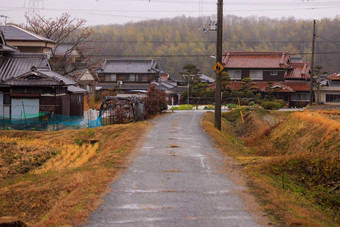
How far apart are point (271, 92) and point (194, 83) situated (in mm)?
11548

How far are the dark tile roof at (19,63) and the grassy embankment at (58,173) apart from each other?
8561mm

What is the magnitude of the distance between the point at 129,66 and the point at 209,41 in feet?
142

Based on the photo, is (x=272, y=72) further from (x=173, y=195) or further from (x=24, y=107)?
(x=173, y=195)

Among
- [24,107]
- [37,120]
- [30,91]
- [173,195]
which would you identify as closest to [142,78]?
[30,91]

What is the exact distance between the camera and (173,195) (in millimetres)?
9008

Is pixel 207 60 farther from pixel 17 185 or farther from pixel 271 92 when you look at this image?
pixel 17 185

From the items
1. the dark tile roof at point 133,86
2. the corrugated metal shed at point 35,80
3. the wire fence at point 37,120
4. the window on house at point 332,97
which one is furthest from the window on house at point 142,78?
the corrugated metal shed at point 35,80

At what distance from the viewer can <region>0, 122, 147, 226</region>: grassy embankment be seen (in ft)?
27.3

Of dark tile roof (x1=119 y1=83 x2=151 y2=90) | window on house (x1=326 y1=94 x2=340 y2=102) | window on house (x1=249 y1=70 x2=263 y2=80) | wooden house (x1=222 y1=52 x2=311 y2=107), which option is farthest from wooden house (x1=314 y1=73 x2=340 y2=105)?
dark tile roof (x1=119 y1=83 x2=151 y2=90)

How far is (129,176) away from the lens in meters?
10.9

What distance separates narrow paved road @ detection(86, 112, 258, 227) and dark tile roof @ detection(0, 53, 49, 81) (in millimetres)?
18694

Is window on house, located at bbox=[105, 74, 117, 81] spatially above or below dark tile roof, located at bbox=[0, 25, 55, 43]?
below

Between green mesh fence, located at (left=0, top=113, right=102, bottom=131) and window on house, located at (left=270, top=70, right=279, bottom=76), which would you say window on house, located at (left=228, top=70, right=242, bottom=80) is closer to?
window on house, located at (left=270, top=70, right=279, bottom=76)

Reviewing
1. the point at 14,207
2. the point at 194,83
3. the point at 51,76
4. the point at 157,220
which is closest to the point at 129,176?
the point at 14,207
